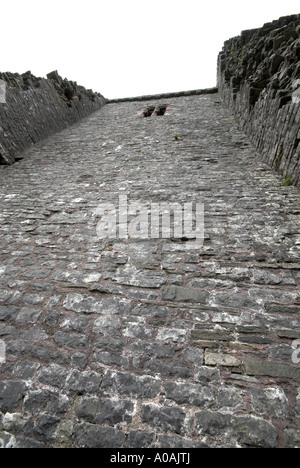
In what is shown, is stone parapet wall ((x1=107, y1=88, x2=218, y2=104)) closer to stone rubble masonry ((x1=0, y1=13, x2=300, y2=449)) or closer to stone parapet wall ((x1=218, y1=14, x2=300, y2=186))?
stone parapet wall ((x1=218, y1=14, x2=300, y2=186))

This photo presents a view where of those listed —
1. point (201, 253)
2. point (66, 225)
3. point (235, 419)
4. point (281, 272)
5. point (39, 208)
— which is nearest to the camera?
point (235, 419)

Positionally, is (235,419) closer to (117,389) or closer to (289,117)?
(117,389)

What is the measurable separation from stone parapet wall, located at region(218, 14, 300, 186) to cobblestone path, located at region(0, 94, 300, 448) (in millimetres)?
452

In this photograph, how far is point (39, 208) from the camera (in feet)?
14.9

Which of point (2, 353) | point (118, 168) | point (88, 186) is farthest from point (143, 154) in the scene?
point (2, 353)

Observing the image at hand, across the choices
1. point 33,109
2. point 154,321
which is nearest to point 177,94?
point 33,109

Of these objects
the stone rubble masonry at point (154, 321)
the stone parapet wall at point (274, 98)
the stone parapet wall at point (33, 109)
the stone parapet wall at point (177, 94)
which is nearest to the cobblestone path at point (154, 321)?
the stone rubble masonry at point (154, 321)

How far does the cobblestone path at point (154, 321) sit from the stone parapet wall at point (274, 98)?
0.45 meters

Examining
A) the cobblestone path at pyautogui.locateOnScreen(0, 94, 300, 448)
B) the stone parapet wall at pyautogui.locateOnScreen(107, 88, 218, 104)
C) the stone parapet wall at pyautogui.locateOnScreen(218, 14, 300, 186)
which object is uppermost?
the stone parapet wall at pyautogui.locateOnScreen(107, 88, 218, 104)

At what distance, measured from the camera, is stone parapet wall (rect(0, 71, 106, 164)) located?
6680 millimetres

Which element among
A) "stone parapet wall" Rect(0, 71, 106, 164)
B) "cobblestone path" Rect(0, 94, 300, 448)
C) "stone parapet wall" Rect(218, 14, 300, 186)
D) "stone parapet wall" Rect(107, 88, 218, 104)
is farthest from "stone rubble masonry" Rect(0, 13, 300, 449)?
"stone parapet wall" Rect(107, 88, 218, 104)

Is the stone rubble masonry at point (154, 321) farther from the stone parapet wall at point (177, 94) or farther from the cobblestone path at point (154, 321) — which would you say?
the stone parapet wall at point (177, 94)

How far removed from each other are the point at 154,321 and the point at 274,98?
4.73m

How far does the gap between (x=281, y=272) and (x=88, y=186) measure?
388 cm
